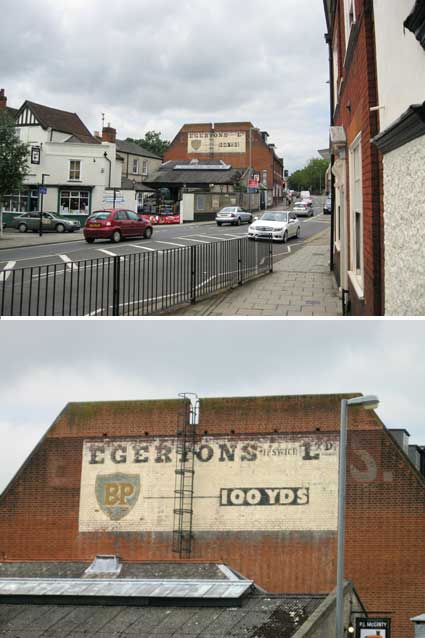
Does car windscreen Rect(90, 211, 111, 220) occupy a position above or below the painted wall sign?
below

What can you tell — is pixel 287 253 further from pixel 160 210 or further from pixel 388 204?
pixel 160 210

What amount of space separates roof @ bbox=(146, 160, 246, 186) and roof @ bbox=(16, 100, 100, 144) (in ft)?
26.4

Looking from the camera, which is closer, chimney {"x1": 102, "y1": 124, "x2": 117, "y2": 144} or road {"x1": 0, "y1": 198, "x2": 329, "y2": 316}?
road {"x1": 0, "y1": 198, "x2": 329, "y2": 316}

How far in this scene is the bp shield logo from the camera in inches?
707

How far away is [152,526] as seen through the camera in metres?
17.6

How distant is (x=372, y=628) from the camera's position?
12.7 metres

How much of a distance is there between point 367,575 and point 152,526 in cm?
588

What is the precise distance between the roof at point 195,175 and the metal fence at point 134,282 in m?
40.4

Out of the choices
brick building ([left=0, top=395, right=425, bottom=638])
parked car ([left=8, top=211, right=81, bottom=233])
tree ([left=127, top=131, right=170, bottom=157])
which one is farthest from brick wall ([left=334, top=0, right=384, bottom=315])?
tree ([left=127, top=131, right=170, bottom=157])

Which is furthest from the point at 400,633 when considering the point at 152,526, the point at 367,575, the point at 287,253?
Result: the point at 287,253

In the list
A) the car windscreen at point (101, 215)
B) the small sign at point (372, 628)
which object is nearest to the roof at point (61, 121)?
the car windscreen at point (101, 215)

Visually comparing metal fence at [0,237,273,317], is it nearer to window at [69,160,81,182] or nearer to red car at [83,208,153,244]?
red car at [83,208,153,244]

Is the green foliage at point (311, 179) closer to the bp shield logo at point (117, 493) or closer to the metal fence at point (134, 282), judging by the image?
the metal fence at point (134, 282)

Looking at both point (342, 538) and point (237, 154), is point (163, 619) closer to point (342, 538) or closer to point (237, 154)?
point (342, 538)
